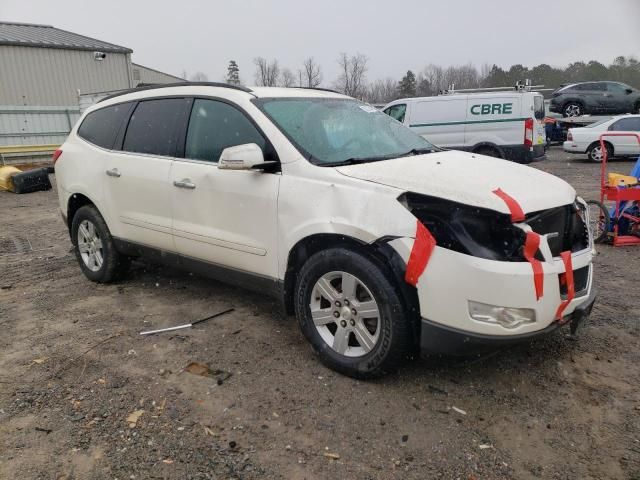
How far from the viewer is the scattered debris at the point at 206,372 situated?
331 cm

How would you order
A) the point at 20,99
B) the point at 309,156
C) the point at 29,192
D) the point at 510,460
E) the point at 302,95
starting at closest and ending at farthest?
1. the point at 510,460
2. the point at 309,156
3. the point at 302,95
4. the point at 29,192
5. the point at 20,99

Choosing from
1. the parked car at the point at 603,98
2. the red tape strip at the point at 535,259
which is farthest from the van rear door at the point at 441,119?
the parked car at the point at 603,98

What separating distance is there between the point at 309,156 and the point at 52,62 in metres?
25.1

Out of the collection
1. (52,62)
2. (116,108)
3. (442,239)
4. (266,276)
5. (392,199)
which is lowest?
(266,276)

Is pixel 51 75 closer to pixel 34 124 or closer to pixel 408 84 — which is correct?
pixel 34 124

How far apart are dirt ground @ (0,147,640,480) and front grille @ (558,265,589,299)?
23.1 inches

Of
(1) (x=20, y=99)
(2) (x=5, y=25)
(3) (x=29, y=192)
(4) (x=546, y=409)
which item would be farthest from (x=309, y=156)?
(2) (x=5, y=25)

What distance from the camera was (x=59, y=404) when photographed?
10.0 feet

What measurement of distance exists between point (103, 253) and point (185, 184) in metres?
1.56

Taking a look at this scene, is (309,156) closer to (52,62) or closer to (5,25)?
(52,62)

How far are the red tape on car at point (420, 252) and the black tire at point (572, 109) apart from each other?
76.0 ft

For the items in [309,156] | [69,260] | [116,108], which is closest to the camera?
[309,156]

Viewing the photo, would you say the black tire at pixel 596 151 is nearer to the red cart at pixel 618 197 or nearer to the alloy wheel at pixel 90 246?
the red cart at pixel 618 197

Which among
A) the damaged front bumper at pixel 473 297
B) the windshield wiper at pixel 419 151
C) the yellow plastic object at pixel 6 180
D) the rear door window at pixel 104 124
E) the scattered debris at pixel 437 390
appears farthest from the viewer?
the yellow plastic object at pixel 6 180
